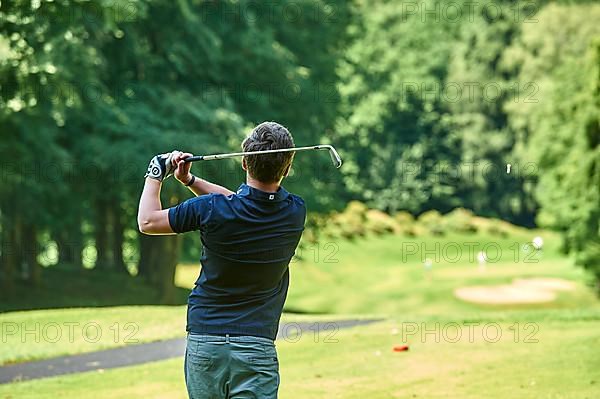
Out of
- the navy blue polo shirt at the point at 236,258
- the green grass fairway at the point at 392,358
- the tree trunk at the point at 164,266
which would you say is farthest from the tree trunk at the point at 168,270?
the navy blue polo shirt at the point at 236,258

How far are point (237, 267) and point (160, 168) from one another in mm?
554

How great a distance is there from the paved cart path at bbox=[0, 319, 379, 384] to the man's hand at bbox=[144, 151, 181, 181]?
826 centimetres

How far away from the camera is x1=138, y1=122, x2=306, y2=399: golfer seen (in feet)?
15.4

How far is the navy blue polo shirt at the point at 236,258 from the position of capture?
4.73m

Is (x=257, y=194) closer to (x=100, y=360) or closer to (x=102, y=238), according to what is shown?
(x=100, y=360)

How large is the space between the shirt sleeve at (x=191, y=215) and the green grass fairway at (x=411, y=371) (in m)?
5.95

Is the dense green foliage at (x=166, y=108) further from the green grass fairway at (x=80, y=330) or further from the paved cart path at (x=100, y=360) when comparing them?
the paved cart path at (x=100, y=360)

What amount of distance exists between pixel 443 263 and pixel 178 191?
84.1 feet

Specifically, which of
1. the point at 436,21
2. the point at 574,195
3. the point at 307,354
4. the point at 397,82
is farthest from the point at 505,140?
the point at 307,354

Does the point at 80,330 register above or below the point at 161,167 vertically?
below

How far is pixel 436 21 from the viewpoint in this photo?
7788 centimetres

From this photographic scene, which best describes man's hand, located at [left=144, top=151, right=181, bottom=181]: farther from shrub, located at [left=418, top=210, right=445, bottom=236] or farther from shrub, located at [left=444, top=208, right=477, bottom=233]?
shrub, located at [left=444, top=208, right=477, bottom=233]

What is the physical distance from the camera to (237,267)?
479 cm

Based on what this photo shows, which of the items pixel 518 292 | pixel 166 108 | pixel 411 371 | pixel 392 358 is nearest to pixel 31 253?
pixel 166 108
